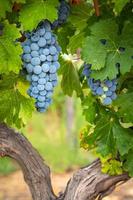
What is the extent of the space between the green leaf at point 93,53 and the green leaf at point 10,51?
212 millimetres

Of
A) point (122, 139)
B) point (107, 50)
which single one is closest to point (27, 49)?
point (107, 50)

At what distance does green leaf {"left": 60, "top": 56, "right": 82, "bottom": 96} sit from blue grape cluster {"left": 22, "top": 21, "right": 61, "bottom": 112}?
19.3 inches

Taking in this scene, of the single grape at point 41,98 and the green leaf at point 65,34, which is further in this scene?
the green leaf at point 65,34

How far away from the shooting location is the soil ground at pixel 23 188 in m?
6.89

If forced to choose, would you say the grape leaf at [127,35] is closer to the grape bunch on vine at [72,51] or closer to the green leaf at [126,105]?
the grape bunch on vine at [72,51]

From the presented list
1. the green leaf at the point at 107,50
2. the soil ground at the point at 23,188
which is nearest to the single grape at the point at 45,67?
the green leaf at the point at 107,50

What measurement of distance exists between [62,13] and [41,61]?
198 millimetres

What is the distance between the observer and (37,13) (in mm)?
1606

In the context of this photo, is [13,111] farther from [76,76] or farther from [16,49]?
[76,76]

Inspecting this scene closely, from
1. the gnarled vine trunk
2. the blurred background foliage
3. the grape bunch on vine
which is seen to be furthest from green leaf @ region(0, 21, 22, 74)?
the blurred background foliage

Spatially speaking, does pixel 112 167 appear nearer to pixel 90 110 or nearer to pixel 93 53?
pixel 90 110

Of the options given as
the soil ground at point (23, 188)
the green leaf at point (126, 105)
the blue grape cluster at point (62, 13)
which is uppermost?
the soil ground at point (23, 188)

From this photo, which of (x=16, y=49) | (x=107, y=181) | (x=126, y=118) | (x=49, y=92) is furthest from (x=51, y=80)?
(x=107, y=181)

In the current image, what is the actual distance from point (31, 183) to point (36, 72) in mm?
784
